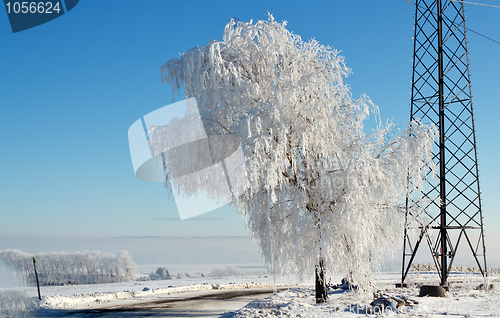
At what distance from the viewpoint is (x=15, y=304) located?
41.7 ft

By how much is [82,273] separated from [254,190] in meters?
43.8

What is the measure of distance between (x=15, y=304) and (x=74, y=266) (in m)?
38.4

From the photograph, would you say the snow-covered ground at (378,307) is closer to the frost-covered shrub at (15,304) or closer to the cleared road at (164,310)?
the cleared road at (164,310)

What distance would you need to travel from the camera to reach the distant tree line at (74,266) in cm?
4500

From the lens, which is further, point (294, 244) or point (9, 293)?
point (9, 293)

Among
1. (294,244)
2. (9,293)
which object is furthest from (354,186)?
(9,293)

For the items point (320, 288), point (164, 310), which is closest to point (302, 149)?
point (320, 288)

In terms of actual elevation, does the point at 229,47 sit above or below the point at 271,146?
above

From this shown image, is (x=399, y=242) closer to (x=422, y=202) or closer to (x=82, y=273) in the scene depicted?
(x=422, y=202)

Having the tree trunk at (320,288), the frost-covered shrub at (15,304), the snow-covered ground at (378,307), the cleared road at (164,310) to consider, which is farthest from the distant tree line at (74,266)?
the tree trunk at (320,288)

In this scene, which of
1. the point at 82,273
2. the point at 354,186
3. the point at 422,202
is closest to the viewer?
the point at 354,186

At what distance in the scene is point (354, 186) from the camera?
9805 millimetres

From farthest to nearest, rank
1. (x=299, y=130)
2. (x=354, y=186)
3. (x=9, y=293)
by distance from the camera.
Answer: (x=9, y=293)
(x=299, y=130)
(x=354, y=186)

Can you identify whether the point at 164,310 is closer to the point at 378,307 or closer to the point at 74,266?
the point at 378,307
